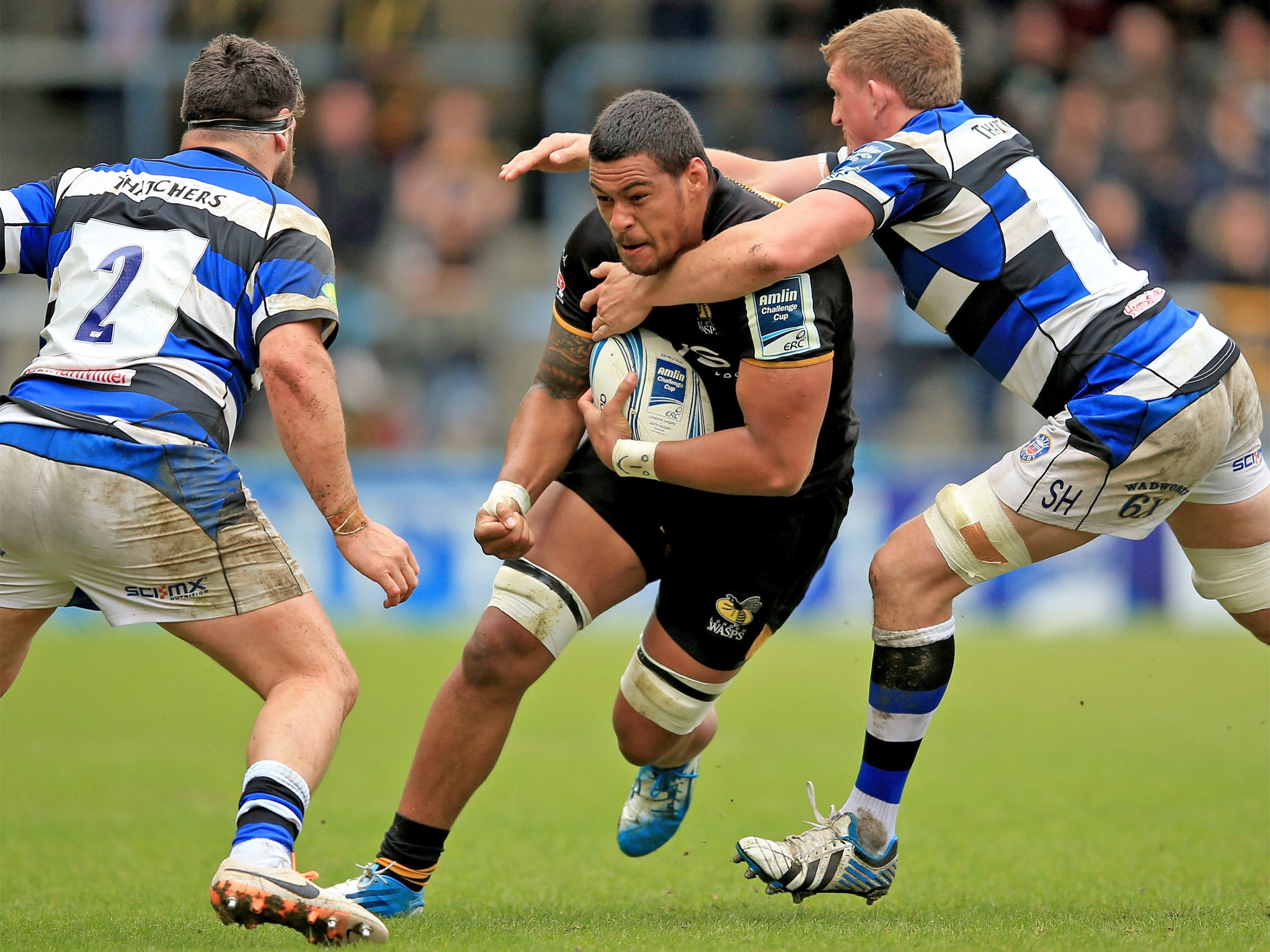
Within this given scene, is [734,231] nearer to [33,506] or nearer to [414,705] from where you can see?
[33,506]

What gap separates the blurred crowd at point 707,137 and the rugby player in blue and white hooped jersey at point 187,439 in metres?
10.1

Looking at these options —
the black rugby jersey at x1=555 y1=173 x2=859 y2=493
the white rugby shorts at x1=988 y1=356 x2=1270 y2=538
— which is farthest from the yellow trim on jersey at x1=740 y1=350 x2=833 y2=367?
the white rugby shorts at x1=988 y1=356 x2=1270 y2=538

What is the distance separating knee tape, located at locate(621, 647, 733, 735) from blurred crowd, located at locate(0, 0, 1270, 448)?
374 inches

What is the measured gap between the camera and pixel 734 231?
14.1 feet

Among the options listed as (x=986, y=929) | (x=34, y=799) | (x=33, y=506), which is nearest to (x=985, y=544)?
(x=986, y=929)

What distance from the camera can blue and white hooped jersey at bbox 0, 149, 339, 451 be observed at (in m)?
3.91

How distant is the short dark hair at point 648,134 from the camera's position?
4.28 metres

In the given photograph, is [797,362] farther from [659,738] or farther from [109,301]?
[109,301]

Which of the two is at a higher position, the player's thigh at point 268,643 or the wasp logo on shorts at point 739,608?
the player's thigh at point 268,643

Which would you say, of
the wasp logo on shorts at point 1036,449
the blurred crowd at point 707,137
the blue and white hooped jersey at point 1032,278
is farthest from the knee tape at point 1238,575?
the blurred crowd at point 707,137

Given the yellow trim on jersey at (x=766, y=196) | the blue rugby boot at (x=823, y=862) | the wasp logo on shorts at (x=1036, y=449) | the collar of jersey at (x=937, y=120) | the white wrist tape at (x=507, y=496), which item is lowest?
the blue rugby boot at (x=823, y=862)

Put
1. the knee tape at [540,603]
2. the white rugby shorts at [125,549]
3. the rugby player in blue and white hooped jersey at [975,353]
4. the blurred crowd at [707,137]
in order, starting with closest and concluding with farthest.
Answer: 1. the white rugby shorts at [125,549]
2. the rugby player in blue and white hooped jersey at [975,353]
3. the knee tape at [540,603]
4. the blurred crowd at [707,137]

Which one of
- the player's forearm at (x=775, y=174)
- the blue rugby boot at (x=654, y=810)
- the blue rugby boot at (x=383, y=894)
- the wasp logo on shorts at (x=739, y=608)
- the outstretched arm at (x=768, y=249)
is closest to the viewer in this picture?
the outstretched arm at (x=768, y=249)

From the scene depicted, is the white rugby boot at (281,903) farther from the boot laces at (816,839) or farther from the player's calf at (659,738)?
the player's calf at (659,738)
